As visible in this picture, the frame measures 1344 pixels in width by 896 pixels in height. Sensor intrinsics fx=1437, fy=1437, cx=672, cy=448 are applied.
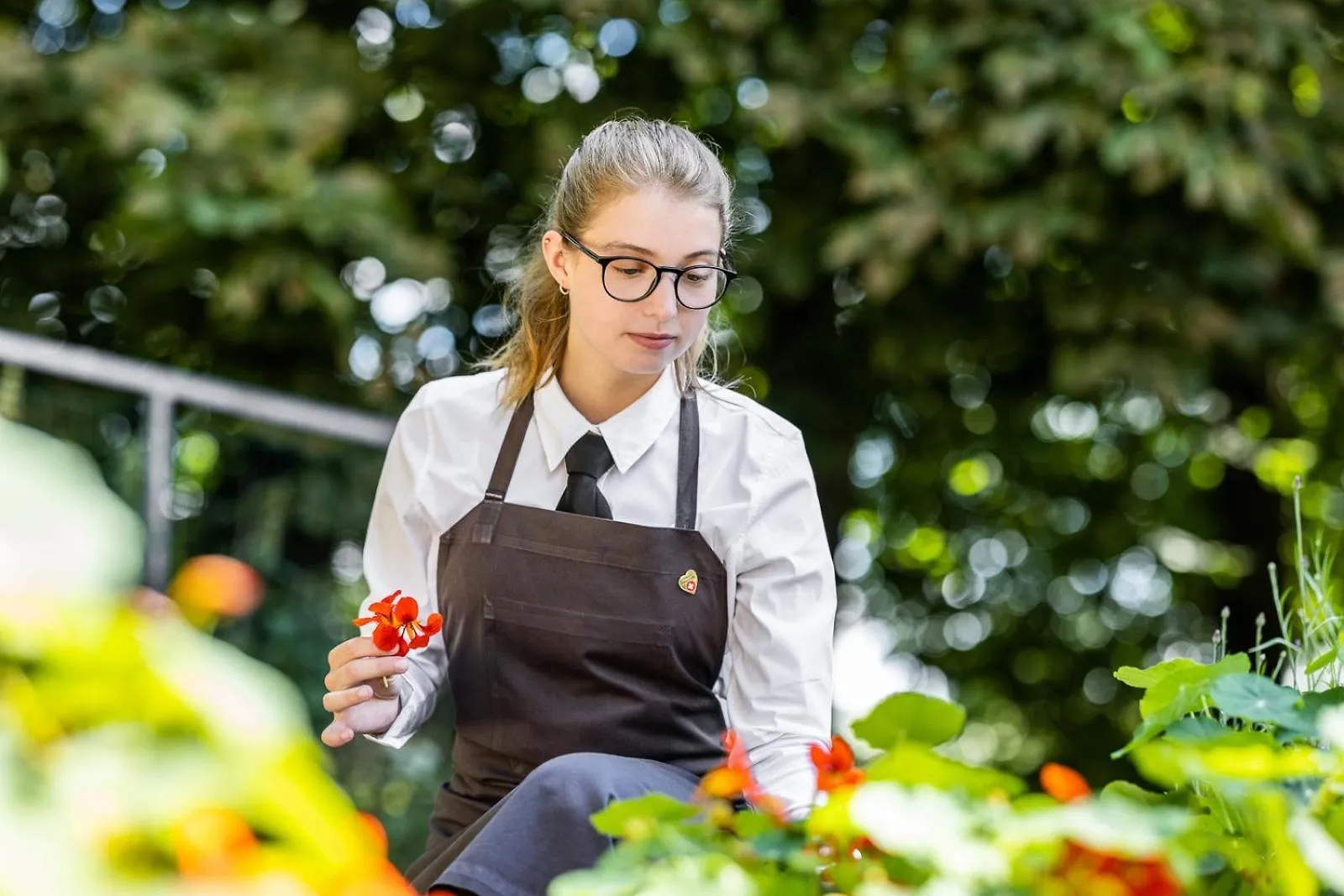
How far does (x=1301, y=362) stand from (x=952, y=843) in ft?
13.6

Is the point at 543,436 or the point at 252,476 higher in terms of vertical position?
the point at 543,436

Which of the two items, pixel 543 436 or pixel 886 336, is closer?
pixel 543 436

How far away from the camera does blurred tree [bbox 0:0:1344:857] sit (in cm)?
361

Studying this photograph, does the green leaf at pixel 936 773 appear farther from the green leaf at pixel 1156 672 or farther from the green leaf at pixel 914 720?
the green leaf at pixel 1156 672

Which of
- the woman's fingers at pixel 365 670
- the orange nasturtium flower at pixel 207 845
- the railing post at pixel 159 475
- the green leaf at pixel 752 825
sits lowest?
the railing post at pixel 159 475

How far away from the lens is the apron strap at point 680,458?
5.92ft


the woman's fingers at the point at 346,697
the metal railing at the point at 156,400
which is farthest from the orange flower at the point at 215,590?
the metal railing at the point at 156,400

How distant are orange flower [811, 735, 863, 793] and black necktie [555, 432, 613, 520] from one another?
87cm

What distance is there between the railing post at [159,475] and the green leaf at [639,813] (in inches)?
96.8

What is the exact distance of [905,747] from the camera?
83cm

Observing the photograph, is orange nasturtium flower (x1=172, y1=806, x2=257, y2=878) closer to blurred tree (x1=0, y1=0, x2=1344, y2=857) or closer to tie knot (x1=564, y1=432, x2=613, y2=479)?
tie knot (x1=564, y1=432, x2=613, y2=479)

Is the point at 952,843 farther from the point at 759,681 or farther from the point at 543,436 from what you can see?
the point at 543,436

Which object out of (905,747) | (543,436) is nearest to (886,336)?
(543,436)

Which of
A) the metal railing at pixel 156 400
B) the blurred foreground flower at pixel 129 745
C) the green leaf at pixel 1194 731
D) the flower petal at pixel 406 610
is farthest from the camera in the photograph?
the metal railing at pixel 156 400
